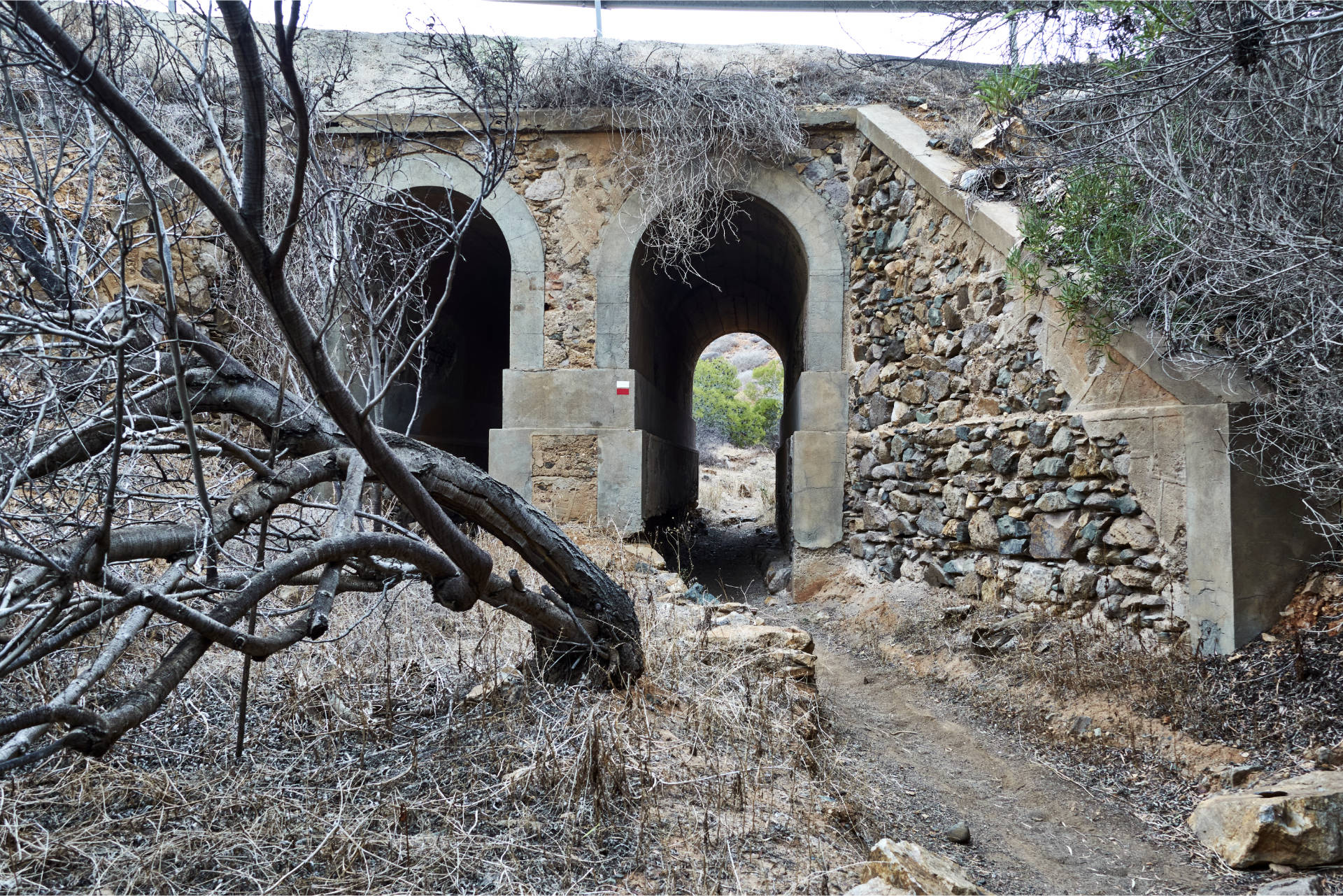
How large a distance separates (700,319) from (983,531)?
7.30 m

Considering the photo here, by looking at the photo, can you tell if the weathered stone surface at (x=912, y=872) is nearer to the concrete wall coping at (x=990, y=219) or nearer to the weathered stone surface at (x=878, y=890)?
the weathered stone surface at (x=878, y=890)

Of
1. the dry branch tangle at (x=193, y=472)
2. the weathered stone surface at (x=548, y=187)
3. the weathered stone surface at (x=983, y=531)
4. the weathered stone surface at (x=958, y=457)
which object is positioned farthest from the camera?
the weathered stone surface at (x=548, y=187)

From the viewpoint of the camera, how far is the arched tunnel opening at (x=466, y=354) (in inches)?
353

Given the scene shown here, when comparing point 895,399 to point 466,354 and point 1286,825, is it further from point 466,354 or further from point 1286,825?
point 466,354

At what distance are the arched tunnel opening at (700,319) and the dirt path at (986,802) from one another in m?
3.69

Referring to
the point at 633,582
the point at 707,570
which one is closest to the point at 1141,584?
the point at 633,582

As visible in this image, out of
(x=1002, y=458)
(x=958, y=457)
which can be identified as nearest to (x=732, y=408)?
(x=958, y=457)

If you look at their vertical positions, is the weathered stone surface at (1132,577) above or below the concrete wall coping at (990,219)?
below

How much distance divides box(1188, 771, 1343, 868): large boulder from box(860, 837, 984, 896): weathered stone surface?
1.20 metres

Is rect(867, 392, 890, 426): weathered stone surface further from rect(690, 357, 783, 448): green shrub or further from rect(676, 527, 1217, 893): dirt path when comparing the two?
rect(690, 357, 783, 448): green shrub

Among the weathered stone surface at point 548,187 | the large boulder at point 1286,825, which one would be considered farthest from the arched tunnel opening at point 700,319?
the large boulder at point 1286,825

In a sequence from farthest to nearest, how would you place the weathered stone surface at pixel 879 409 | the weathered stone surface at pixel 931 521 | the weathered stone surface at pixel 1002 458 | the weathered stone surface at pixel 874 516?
the weathered stone surface at pixel 879 409, the weathered stone surface at pixel 874 516, the weathered stone surface at pixel 931 521, the weathered stone surface at pixel 1002 458

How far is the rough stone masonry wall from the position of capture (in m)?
4.44

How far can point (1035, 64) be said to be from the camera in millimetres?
5250
